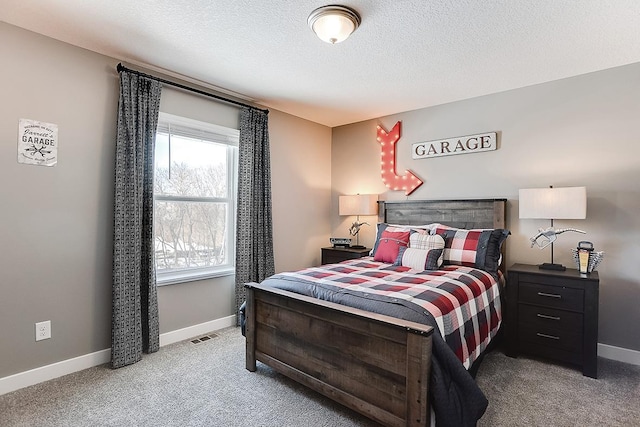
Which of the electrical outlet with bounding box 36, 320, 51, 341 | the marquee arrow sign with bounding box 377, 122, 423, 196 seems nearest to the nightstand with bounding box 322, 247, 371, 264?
the marquee arrow sign with bounding box 377, 122, 423, 196

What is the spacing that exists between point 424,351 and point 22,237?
265 cm

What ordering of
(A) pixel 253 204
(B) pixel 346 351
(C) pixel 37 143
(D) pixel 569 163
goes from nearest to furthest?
1. (B) pixel 346 351
2. (C) pixel 37 143
3. (D) pixel 569 163
4. (A) pixel 253 204

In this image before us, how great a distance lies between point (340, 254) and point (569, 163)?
244 centimetres

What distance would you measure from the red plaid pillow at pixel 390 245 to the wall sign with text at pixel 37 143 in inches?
108

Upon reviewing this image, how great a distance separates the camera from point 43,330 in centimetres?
234

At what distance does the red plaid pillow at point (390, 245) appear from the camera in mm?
3162

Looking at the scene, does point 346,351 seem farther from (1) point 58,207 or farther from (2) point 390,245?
(1) point 58,207

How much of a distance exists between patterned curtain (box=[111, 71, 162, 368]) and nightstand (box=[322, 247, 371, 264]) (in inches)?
79.8

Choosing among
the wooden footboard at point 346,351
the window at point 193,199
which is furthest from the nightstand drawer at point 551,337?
the window at point 193,199

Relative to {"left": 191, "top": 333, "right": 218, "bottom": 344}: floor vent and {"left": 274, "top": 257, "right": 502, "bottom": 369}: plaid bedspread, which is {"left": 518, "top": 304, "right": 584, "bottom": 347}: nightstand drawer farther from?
{"left": 191, "top": 333, "right": 218, "bottom": 344}: floor vent

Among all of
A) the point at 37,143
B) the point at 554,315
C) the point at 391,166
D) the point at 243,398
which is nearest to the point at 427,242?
the point at 554,315

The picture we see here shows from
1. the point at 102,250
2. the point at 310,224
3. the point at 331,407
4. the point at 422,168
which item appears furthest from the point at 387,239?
the point at 102,250

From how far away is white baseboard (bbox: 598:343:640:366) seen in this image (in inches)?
105

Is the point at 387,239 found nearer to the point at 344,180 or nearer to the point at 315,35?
the point at 344,180
